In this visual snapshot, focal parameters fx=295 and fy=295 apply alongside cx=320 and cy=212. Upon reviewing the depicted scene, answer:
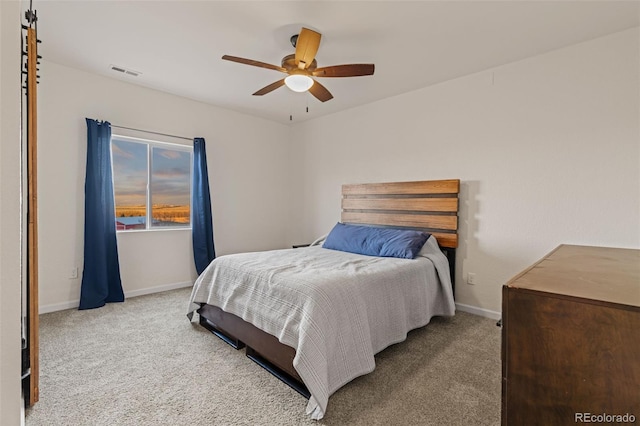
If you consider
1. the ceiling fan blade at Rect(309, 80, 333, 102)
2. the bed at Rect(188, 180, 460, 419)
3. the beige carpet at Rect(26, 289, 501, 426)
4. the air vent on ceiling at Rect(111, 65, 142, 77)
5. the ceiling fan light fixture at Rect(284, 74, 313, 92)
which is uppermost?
the air vent on ceiling at Rect(111, 65, 142, 77)

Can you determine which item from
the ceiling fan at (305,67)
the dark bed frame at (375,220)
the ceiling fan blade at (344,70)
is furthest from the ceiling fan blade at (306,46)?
the dark bed frame at (375,220)

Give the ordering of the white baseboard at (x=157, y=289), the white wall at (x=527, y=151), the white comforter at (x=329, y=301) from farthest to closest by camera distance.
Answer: the white baseboard at (x=157, y=289) < the white wall at (x=527, y=151) < the white comforter at (x=329, y=301)

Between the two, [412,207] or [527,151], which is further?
[412,207]

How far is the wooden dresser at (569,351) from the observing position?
0.80 metres

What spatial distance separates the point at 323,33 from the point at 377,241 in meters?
2.03

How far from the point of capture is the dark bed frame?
200 centimetres

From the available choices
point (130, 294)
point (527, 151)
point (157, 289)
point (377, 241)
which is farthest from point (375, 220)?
point (130, 294)

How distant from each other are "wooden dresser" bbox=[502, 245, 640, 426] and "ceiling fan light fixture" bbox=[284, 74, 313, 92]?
2.05m

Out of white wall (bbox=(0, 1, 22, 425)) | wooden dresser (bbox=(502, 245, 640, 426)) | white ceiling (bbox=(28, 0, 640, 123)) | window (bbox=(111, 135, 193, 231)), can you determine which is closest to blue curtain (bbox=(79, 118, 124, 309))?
window (bbox=(111, 135, 193, 231))

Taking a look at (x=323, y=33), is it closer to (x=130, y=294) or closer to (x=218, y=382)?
(x=218, y=382)

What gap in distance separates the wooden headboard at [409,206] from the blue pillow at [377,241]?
28cm

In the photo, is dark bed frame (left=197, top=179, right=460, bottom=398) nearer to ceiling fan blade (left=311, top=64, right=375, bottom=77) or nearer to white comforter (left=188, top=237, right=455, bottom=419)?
white comforter (left=188, top=237, right=455, bottom=419)

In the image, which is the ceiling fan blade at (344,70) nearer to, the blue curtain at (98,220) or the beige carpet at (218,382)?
the beige carpet at (218,382)

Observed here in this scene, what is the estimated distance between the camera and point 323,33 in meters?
2.40
